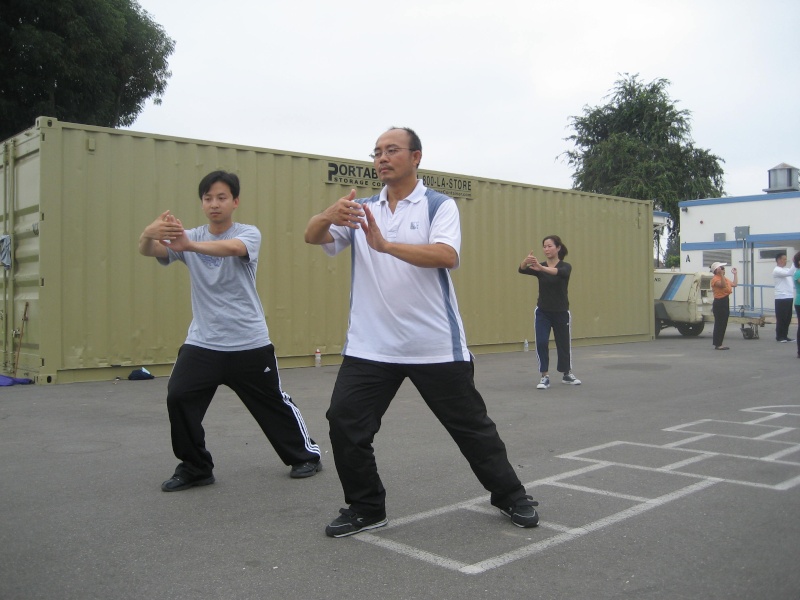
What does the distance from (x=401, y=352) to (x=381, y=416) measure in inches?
12.4

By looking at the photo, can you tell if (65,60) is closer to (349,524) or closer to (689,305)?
(689,305)

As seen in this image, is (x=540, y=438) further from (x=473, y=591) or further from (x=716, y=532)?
(x=473, y=591)

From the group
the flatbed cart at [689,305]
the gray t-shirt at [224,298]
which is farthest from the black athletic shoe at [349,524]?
the flatbed cart at [689,305]

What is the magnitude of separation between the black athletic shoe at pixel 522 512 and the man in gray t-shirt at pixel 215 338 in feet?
5.57

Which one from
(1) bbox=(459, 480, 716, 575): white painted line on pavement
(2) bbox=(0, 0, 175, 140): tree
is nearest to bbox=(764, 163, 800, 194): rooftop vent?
(2) bbox=(0, 0, 175, 140): tree

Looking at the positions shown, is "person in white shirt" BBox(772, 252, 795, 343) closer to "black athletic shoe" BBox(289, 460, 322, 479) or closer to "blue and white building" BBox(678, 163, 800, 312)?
"black athletic shoe" BBox(289, 460, 322, 479)

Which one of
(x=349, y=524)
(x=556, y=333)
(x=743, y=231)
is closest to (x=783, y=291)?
(x=556, y=333)

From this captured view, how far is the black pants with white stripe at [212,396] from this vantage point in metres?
4.58

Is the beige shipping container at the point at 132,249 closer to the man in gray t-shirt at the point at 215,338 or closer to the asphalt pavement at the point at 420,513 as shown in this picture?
the asphalt pavement at the point at 420,513

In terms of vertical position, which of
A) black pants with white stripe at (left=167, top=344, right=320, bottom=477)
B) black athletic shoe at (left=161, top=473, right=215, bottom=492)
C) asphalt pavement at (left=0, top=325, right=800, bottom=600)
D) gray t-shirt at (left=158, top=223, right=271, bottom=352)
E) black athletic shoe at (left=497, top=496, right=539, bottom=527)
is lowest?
asphalt pavement at (left=0, top=325, right=800, bottom=600)

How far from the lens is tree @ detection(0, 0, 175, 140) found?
19.1 meters

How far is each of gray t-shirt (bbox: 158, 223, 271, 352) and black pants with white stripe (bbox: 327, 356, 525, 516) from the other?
1.09 meters

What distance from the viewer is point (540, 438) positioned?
6320 mm

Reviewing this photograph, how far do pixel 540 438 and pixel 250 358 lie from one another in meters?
2.68
